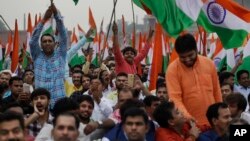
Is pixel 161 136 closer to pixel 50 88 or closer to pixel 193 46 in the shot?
pixel 193 46

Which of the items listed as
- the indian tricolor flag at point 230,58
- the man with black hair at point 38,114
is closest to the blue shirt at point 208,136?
the man with black hair at point 38,114

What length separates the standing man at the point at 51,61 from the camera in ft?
24.8

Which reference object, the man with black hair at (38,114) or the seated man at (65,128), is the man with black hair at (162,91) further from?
the seated man at (65,128)

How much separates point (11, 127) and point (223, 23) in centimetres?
403

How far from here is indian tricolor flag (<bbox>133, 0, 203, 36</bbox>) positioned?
7852mm

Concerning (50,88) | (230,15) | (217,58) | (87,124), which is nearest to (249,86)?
(230,15)

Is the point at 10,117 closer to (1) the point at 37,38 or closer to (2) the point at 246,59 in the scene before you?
(1) the point at 37,38

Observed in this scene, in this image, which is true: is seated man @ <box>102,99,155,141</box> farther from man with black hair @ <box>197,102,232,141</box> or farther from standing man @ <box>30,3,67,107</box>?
standing man @ <box>30,3,67,107</box>

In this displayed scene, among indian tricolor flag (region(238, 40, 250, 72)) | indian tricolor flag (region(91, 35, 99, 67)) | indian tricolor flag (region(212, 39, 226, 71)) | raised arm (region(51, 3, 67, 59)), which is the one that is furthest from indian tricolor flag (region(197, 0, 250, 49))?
indian tricolor flag (region(91, 35, 99, 67))

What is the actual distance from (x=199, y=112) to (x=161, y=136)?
51 cm

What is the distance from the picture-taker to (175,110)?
5.93 meters

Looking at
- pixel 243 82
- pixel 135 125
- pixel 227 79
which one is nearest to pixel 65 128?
pixel 135 125

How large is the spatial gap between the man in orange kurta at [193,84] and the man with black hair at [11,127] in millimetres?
1701

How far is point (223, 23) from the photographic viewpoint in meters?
8.09
